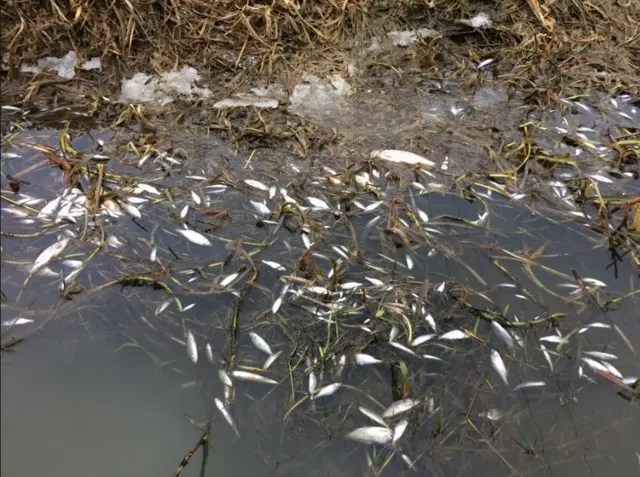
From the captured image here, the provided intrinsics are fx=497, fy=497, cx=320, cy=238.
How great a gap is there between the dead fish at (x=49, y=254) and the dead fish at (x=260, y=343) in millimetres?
1225

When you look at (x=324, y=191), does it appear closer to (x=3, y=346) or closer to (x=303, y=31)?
(x=303, y=31)

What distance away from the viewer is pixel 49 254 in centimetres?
275

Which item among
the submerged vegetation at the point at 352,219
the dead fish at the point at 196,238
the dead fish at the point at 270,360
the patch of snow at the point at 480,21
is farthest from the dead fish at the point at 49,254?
the patch of snow at the point at 480,21

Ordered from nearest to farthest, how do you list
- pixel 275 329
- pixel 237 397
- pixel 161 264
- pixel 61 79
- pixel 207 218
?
pixel 237 397, pixel 275 329, pixel 161 264, pixel 207 218, pixel 61 79

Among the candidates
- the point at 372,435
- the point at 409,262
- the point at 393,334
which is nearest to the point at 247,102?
the point at 409,262

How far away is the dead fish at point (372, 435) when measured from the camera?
2131 millimetres

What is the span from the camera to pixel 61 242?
2.82 meters

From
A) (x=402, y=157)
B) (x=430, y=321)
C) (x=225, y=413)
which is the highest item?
(x=402, y=157)

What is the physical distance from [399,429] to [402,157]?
180 cm

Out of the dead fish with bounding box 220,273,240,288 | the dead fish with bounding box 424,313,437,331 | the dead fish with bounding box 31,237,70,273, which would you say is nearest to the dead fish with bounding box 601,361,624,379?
the dead fish with bounding box 424,313,437,331

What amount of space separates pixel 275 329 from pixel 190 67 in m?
2.52

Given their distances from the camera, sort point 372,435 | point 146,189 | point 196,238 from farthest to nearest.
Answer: point 146,189 < point 196,238 < point 372,435

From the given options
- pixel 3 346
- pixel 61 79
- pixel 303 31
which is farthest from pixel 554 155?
pixel 61 79

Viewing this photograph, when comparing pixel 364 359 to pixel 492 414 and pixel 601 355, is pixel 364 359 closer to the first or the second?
pixel 492 414
